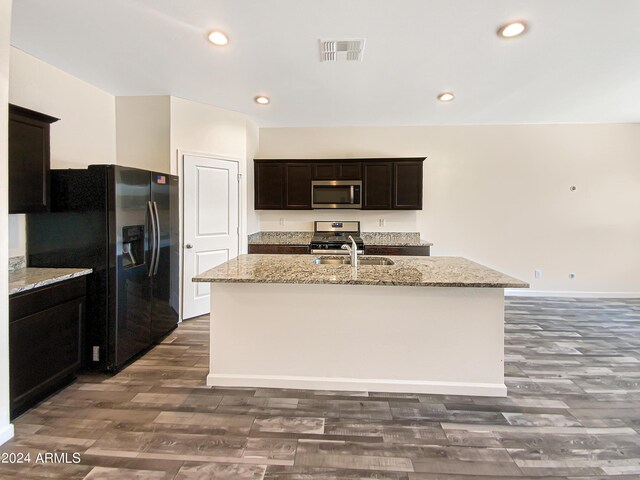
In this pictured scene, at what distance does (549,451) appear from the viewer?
5.47ft

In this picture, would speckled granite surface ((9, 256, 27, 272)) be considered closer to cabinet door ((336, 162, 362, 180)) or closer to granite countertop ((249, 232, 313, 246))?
granite countertop ((249, 232, 313, 246))

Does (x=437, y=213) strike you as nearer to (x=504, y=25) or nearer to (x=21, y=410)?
(x=504, y=25)

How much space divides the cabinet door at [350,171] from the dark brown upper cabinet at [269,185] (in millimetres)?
899

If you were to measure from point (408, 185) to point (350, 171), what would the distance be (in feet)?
2.92

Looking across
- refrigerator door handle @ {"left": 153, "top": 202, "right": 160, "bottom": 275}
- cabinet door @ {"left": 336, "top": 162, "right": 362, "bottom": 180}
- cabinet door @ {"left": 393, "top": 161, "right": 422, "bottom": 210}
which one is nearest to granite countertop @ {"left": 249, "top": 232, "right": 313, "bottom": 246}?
cabinet door @ {"left": 336, "top": 162, "right": 362, "bottom": 180}

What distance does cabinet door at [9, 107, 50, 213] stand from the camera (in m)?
2.09

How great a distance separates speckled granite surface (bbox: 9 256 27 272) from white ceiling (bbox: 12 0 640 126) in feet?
5.81

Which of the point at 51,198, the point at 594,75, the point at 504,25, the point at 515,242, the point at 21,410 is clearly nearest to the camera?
the point at 21,410

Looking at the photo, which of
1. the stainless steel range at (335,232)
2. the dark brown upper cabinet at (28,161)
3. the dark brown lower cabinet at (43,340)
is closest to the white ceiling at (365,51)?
the dark brown upper cabinet at (28,161)

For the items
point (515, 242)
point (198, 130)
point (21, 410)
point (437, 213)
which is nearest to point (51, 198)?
point (21, 410)

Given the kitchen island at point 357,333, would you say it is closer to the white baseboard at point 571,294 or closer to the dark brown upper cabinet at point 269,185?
the dark brown upper cabinet at point 269,185

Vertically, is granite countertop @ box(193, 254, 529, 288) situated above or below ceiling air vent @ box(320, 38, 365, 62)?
below

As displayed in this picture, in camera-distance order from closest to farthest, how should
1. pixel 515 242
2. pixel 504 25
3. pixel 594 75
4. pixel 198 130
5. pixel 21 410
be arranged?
pixel 21 410 → pixel 504 25 → pixel 594 75 → pixel 198 130 → pixel 515 242

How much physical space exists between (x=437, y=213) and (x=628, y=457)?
3.51m
